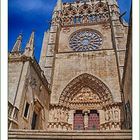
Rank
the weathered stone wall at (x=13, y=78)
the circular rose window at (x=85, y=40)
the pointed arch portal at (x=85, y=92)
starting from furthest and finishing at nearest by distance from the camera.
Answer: the circular rose window at (x=85, y=40)
the pointed arch portal at (x=85, y=92)
the weathered stone wall at (x=13, y=78)

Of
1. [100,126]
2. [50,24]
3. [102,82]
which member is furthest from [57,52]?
[100,126]

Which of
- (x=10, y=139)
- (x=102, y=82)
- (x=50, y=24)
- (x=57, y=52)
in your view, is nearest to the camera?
(x=10, y=139)

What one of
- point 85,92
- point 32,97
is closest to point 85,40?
point 85,92

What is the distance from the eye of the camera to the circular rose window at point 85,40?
17.3 meters

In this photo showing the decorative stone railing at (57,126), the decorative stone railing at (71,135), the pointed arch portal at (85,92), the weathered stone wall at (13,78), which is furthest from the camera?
the pointed arch portal at (85,92)

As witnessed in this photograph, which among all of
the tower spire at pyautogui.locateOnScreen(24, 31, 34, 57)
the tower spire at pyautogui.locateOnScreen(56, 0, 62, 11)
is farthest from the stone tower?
the tower spire at pyautogui.locateOnScreen(24, 31, 34, 57)

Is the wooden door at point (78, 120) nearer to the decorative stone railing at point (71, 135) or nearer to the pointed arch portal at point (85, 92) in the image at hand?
the pointed arch portal at point (85, 92)

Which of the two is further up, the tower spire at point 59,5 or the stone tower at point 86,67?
the tower spire at point 59,5

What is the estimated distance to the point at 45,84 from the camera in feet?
43.3

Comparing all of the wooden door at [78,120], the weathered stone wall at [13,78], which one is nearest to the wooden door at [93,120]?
the wooden door at [78,120]

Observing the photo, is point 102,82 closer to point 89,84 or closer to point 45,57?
point 89,84

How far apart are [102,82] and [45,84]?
4.06 m
